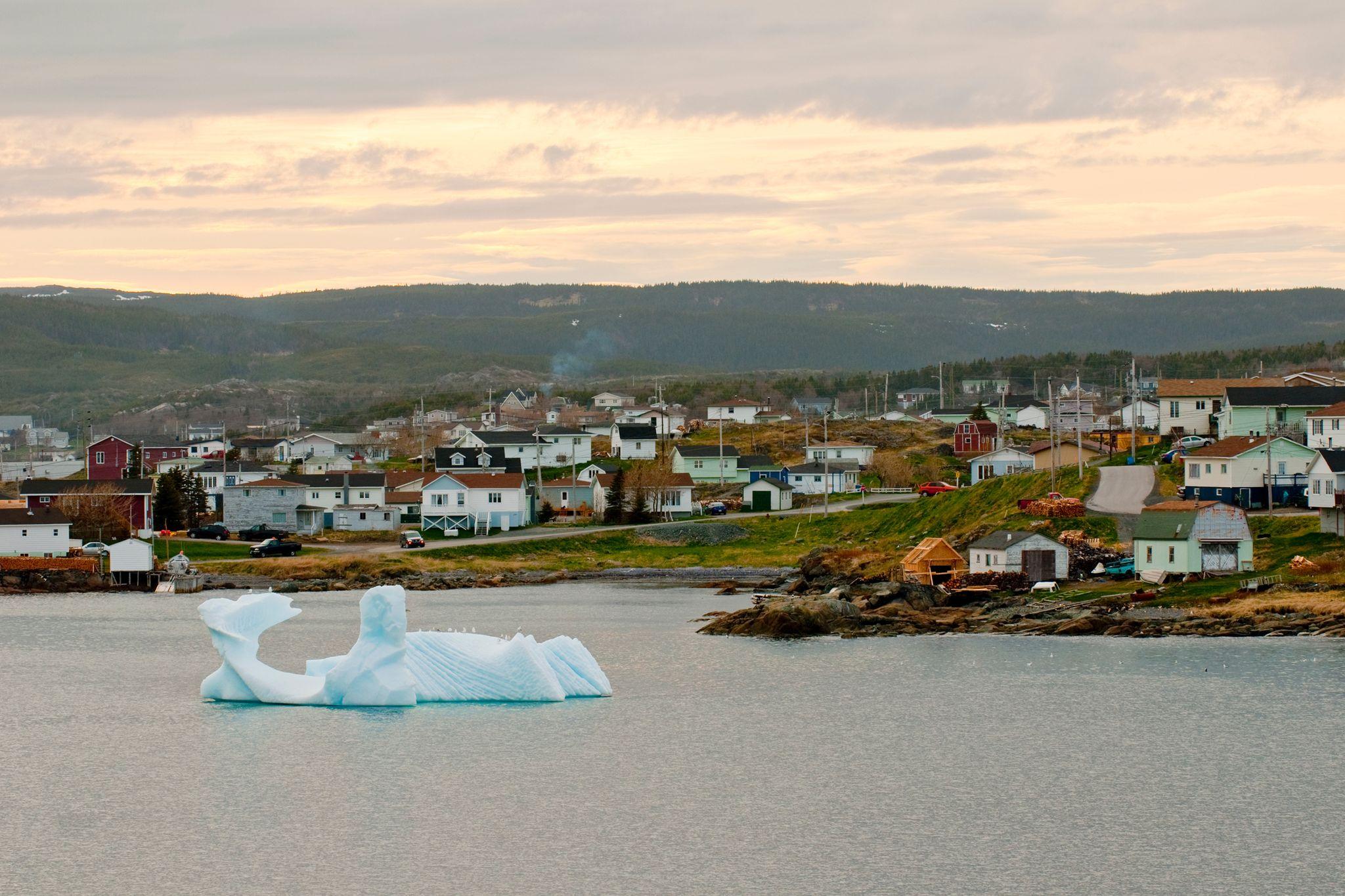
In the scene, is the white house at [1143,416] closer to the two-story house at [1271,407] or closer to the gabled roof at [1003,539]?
the two-story house at [1271,407]

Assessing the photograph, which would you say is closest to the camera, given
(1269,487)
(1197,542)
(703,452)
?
(1197,542)

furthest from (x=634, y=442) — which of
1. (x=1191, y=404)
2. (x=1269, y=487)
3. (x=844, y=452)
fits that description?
(x=1269, y=487)

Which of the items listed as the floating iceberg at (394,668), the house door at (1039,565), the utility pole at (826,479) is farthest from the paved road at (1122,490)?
the floating iceberg at (394,668)

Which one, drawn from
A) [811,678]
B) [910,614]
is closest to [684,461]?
[910,614]

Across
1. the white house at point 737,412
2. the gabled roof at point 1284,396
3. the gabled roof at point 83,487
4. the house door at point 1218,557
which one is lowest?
the house door at point 1218,557

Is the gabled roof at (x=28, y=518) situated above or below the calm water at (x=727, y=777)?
above

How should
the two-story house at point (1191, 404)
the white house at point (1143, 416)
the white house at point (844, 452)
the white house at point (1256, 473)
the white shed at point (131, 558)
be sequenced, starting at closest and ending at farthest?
the white house at point (1256, 473) → the white shed at point (131, 558) → the two-story house at point (1191, 404) → the white house at point (844, 452) → the white house at point (1143, 416)

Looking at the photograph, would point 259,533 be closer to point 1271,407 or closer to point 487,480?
point 487,480
